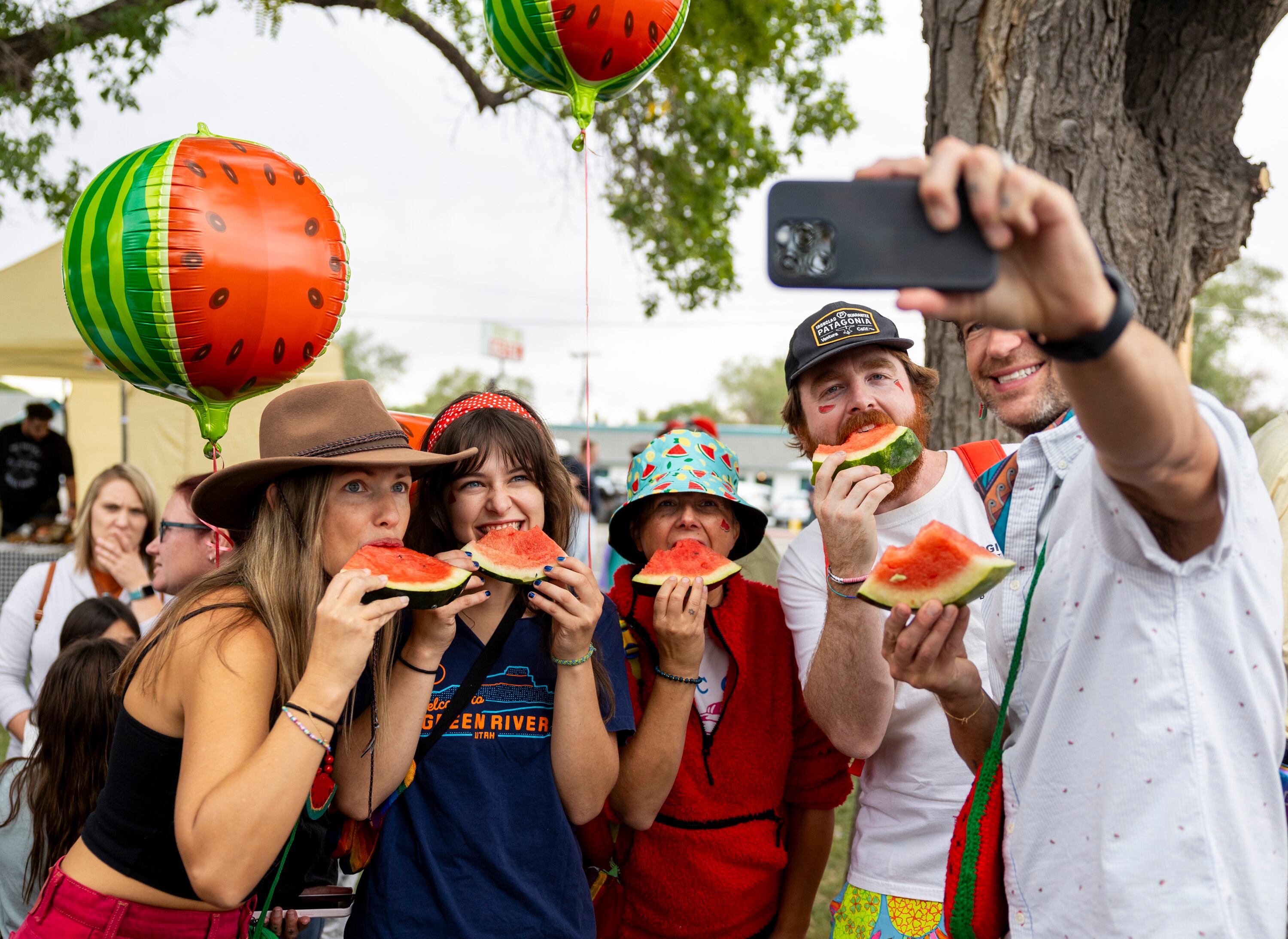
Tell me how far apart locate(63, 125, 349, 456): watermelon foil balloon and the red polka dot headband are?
0.57 m

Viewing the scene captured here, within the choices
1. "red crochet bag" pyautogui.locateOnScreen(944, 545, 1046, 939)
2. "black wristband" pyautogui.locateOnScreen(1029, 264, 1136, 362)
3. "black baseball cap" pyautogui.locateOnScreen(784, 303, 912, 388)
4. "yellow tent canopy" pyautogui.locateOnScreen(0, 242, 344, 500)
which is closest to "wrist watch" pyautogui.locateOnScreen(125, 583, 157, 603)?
"yellow tent canopy" pyautogui.locateOnScreen(0, 242, 344, 500)

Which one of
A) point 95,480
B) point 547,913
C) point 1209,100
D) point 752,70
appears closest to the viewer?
point 547,913

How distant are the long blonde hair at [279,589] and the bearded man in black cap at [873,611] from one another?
1.37m

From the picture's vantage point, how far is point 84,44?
8898 millimetres

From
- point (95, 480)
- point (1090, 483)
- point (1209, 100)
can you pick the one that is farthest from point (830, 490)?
point (95, 480)

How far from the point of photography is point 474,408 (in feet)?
11.1

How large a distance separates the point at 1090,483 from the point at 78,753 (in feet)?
11.3

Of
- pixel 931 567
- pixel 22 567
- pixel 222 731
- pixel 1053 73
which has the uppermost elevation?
pixel 1053 73

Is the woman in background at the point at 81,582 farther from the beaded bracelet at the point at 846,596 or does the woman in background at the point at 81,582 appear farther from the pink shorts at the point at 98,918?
the beaded bracelet at the point at 846,596

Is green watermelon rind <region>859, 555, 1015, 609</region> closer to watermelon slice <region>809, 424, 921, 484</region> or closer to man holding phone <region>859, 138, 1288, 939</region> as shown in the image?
man holding phone <region>859, 138, 1288, 939</region>

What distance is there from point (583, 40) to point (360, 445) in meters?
1.96

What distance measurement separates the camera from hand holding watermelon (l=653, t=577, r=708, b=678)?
2846mm

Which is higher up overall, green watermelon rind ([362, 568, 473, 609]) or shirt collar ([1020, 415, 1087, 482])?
shirt collar ([1020, 415, 1087, 482])

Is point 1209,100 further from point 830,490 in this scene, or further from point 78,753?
point 78,753
